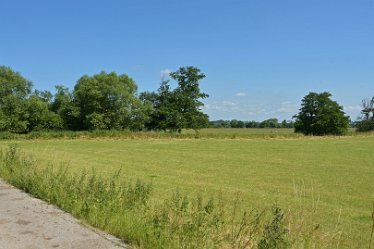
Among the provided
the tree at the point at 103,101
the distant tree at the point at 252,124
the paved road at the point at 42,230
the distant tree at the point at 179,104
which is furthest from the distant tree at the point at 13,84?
the distant tree at the point at 252,124

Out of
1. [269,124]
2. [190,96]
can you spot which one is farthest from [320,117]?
[269,124]

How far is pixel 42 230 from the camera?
6461 millimetres

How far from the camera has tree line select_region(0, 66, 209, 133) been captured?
73.4 metres

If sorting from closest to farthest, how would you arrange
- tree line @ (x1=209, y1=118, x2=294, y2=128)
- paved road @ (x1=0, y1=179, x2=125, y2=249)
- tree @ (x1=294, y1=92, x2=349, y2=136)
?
paved road @ (x1=0, y1=179, x2=125, y2=249), tree @ (x1=294, y1=92, x2=349, y2=136), tree line @ (x1=209, y1=118, x2=294, y2=128)

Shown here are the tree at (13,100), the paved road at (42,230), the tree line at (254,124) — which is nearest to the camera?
the paved road at (42,230)

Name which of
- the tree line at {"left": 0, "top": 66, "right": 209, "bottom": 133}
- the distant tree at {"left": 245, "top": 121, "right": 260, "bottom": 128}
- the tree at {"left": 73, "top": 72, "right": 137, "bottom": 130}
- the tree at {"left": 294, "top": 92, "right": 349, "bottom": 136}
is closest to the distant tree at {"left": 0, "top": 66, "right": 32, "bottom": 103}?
the tree line at {"left": 0, "top": 66, "right": 209, "bottom": 133}

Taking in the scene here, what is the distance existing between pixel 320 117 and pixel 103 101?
169 feet

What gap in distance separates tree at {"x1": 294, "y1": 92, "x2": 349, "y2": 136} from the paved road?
94.3 m

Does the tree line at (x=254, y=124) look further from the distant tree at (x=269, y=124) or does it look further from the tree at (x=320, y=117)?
the tree at (x=320, y=117)

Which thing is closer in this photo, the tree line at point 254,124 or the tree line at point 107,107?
the tree line at point 107,107

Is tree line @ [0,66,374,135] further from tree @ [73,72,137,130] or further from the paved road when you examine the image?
the paved road

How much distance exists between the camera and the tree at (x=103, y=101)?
249 feet

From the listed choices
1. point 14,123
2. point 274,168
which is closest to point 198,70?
point 14,123

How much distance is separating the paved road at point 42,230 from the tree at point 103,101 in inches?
2680
